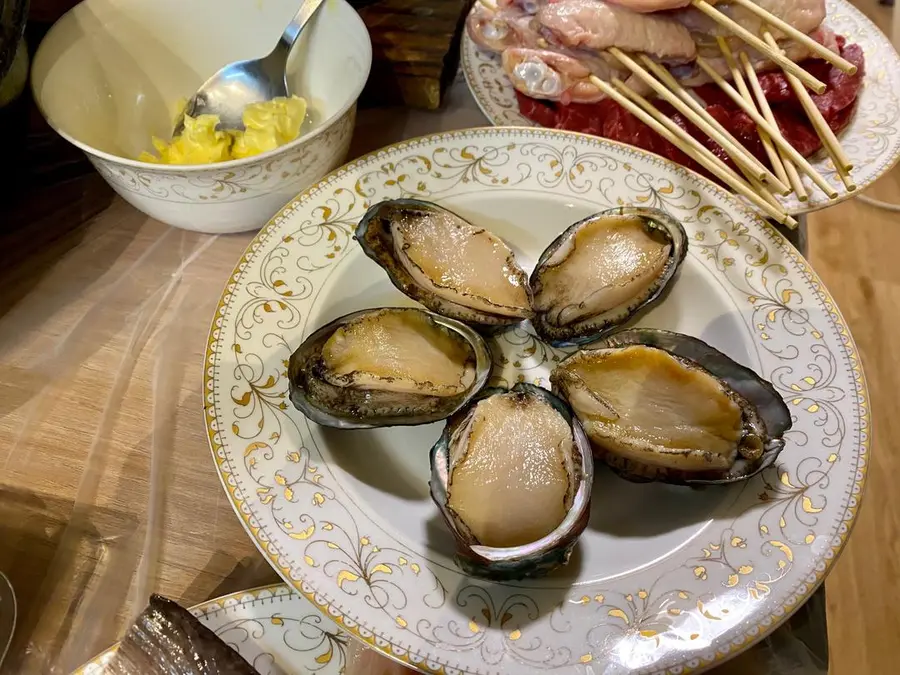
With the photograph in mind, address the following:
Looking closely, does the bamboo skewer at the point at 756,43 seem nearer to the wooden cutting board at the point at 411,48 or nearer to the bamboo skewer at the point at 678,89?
the bamboo skewer at the point at 678,89

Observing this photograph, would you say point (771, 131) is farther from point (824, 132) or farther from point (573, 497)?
point (573, 497)

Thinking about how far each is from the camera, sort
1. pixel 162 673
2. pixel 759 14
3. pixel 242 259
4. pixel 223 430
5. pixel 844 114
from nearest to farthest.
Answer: pixel 162 673 → pixel 223 430 → pixel 242 259 → pixel 759 14 → pixel 844 114

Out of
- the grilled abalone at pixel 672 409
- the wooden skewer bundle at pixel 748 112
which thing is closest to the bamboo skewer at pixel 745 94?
the wooden skewer bundle at pixel 748 112

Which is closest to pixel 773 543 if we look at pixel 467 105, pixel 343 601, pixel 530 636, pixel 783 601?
pixel 783 601

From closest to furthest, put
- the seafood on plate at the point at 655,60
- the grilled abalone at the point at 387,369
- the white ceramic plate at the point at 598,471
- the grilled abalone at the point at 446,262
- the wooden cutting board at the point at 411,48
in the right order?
→ the white ceramic plate at the point at 598,471, the grilled abalone at the point at 387,369, the grilled abalone at the point at 446,262, the seafood on plate at the point at 655,60, the wooden cutting board at the point at 411,48

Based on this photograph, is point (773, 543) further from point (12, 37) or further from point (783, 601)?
point (12, 37)

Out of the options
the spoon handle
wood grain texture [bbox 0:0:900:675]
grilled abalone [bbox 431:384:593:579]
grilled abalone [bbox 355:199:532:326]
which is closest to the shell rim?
grilled abalone [bbox 431:384:593:579]
